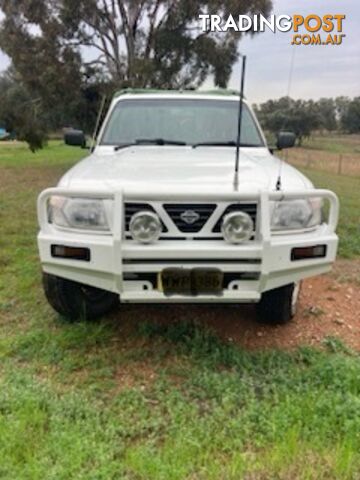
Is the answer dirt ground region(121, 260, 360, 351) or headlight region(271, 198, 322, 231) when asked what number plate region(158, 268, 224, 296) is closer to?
headlight region(271, 198, 322, 231)

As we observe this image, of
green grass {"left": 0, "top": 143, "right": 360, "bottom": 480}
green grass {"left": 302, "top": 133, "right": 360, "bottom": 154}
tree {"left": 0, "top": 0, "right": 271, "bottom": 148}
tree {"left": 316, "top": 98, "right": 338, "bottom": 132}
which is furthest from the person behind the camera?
green grass {"left": 302, "top": 133, "right": 360, "bottom": 154}

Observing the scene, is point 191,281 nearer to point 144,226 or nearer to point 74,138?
point 144,226

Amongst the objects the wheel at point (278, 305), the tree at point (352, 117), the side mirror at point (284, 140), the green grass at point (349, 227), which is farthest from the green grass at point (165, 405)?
the tree at point (352, 117)

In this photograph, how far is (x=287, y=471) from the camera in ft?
6.86

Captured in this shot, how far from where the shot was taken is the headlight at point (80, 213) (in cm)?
281

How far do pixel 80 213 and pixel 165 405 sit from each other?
118cm

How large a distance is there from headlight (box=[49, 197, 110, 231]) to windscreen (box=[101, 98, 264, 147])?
61.3 inches

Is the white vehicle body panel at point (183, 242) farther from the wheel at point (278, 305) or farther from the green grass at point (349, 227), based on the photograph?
the green grass at point (349, 227)

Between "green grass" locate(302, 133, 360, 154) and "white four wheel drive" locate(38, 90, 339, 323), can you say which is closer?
"white four wheel drive" locate(38, 90, 339, 323)

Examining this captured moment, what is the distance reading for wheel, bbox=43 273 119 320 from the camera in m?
3.42

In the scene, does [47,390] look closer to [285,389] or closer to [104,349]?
[104,349]

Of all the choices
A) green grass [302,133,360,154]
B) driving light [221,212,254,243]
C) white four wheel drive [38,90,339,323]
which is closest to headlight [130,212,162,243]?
white four wheel drive [38,90,339,323]

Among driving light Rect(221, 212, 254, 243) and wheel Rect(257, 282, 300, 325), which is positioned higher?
driving light Rect(221, 212, 254, 243)

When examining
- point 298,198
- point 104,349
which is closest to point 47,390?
point 104,349
